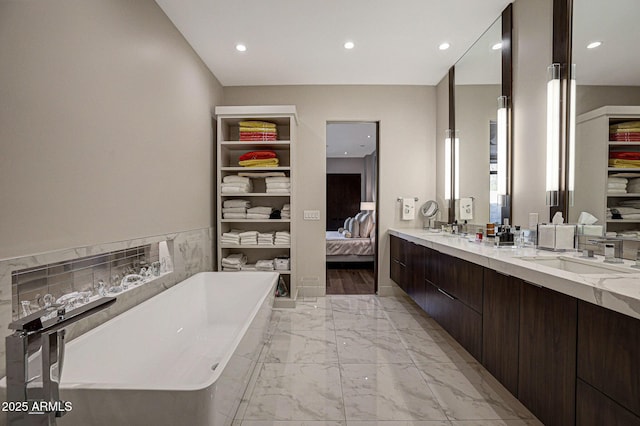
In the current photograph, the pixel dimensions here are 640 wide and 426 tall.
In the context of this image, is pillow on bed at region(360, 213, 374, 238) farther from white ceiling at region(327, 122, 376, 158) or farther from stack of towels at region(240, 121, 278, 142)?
stack of towels at region(240, 121, 278, 142)

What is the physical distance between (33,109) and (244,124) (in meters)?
2.23

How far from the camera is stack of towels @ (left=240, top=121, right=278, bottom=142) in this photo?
130 inches

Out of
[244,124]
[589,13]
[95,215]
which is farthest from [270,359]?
[589,13]

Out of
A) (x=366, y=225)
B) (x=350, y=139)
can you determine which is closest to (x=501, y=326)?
(x=366, y=225)

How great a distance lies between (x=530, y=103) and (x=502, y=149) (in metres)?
0.38

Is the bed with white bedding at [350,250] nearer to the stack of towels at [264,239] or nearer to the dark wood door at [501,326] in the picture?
the stack of towels at [264,239]

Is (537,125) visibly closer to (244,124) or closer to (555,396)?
(555,396)

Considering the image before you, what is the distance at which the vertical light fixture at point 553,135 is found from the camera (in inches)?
70.5

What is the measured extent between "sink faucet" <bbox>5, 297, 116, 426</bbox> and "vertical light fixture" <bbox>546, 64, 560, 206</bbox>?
7.78ft

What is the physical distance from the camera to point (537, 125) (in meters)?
2.01

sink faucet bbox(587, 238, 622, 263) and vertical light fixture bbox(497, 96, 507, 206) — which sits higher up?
vertical light fixture bbox(497, 96, 507, 206)

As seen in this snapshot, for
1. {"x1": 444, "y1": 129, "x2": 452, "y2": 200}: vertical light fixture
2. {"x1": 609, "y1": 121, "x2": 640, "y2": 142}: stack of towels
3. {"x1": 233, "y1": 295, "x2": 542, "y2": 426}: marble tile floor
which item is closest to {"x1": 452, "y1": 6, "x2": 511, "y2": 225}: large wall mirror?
{"x1": 444, "y1": 129, "x2": 452, "y2": 200}: vertical light fixture

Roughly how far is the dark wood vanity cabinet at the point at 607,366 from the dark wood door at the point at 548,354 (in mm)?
40

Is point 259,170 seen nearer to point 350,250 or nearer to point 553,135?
point 350,250
